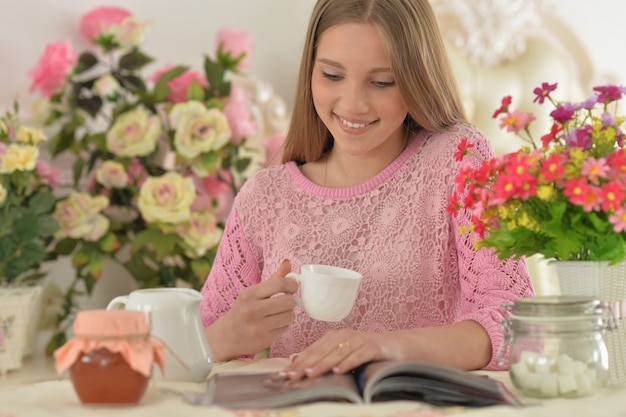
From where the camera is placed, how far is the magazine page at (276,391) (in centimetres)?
94

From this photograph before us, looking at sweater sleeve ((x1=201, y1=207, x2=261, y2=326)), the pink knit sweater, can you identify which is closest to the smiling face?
the pink knit sweater

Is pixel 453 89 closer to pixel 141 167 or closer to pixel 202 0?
pixel 141 167

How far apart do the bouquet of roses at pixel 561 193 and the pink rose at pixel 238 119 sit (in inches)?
54.2

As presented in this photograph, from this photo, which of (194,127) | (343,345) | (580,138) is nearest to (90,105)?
(194,127)

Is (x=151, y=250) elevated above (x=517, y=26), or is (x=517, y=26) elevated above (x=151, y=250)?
(x=517, y=26)

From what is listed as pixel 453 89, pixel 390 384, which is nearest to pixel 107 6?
pixel 453 89

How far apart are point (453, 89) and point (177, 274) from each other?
1067 millimetres

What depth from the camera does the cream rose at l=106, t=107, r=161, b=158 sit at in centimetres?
234

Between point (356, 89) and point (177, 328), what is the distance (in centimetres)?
59

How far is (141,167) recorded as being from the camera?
242cm

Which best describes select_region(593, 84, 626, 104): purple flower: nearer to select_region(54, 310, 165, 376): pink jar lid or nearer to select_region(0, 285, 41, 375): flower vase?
select_region(54, 310, 165, 376): pink jar lid

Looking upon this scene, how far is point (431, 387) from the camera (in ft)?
3.22

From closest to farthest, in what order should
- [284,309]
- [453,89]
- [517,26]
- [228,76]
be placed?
1. [284,309]
2. [453,89]
3. [228,76]
4. [517,26]

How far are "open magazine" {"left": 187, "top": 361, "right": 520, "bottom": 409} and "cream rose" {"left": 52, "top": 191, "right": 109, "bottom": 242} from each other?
133 cm
